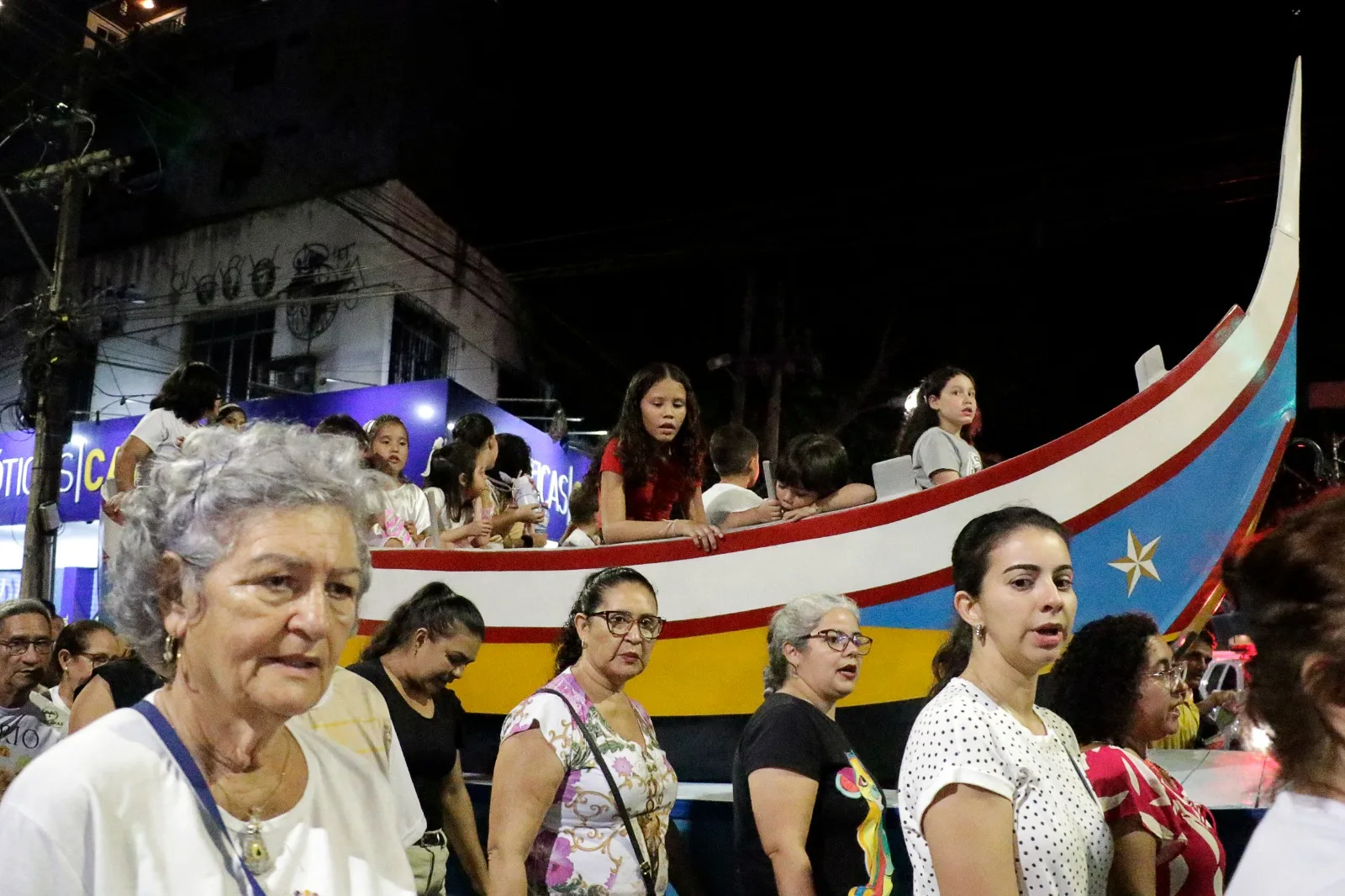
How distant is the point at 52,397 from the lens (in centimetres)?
1323

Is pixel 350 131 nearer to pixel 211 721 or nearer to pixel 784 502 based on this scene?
pixel 784 502

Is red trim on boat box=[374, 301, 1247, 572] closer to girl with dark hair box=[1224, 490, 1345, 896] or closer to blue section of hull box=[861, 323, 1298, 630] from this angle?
blue section of hull box=[861, 323, 1298, 630]

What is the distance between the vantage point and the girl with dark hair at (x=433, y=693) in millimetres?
3592

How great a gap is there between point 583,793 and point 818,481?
213cm

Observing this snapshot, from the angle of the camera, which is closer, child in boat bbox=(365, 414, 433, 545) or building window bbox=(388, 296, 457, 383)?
child in boat bbox=(365, 414, 433, 545)

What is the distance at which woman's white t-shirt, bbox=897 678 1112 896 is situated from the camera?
1.99 metres

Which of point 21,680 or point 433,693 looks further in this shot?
point 21,680

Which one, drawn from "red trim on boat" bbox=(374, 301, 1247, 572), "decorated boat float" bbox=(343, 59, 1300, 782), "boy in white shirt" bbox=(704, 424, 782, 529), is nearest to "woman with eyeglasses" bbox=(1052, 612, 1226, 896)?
"decorated boat float" bbox=(343, 59, 1300, 782)

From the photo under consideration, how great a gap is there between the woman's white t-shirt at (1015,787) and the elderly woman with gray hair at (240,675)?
40.1 inches

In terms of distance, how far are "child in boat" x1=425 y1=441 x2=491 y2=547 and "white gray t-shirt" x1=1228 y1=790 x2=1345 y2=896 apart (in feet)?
15.7

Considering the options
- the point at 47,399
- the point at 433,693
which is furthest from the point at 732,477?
the point at 47,399

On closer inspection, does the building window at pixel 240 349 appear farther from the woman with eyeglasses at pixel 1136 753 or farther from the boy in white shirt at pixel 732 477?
the woman with eyeglasses at pixel 1136 753

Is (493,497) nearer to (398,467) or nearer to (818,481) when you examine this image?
(398,467)

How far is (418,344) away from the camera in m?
21.4
